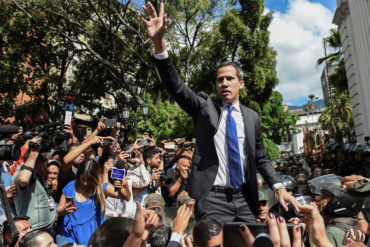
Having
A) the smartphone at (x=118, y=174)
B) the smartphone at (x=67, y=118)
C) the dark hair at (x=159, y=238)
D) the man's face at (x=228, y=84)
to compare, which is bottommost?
the dark hair at (x=159, y=238)

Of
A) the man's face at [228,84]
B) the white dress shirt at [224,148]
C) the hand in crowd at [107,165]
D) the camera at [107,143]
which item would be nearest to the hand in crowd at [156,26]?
the man's face at [228,84]

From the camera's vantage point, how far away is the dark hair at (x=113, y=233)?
6.45 feet

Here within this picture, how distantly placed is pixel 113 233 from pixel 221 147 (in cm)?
100

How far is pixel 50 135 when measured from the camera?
4344mm

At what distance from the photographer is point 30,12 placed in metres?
17.6

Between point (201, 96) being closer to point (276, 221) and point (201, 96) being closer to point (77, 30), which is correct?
point (276, 221)

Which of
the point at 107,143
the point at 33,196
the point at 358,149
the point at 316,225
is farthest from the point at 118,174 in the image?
the point at 358,149

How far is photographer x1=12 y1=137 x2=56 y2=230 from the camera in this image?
355 cm

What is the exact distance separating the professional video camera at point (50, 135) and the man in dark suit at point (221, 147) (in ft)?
6.63

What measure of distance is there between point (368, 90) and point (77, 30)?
14224mm

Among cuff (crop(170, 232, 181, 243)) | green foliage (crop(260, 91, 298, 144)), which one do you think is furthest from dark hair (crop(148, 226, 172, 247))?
green foliage (crop(260, 91, 298, 144))

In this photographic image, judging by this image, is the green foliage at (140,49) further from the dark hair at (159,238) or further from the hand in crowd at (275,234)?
the hand in crowd at (275,234)

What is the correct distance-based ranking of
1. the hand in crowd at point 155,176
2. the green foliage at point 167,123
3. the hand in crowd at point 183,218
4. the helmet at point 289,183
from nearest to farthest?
the hand in crowd at point 183,218, the hand in crowd at point 155,176, the helmet at point 289,183, the green foliage at point 167,123

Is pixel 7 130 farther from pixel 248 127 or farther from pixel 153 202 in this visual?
pixel 248 127
